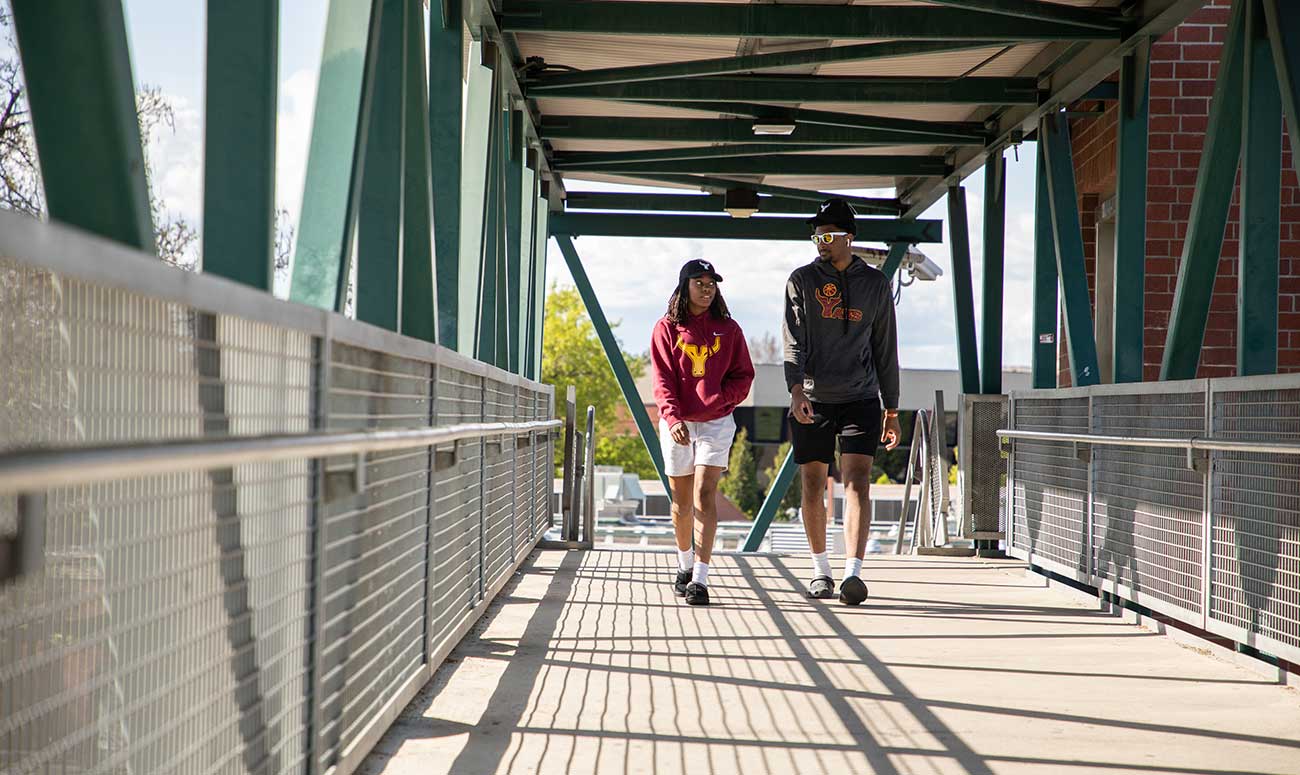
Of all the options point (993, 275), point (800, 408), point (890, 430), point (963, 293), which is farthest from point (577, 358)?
point (800, 408)

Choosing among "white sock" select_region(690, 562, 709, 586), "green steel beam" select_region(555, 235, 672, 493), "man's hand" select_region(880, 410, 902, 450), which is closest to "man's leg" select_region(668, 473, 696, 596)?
"white sock" select_region(690, 562, 709, 586)

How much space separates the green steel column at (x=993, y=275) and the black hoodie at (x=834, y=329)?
13.1ft

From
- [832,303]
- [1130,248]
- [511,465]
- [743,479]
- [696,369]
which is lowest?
[743,479]

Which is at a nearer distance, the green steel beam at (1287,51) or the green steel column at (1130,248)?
the green steel beam at (1287,51)

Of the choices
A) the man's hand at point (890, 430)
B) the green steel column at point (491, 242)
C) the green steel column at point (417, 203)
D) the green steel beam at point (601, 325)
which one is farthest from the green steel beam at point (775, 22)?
the green steel beam at point (601, 325)

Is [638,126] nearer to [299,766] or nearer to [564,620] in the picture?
[564,620]

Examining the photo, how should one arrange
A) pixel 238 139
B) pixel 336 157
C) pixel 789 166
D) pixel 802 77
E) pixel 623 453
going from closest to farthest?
pixel 238 139 < pixel 336 157 < pixel 802 77 < pixel 789 166 < pixel 623 453

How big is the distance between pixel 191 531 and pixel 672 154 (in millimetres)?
10676

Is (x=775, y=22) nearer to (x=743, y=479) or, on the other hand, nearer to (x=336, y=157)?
(x=336, y=157)

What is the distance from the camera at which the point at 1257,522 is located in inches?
188

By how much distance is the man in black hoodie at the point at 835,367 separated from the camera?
6.67 metres

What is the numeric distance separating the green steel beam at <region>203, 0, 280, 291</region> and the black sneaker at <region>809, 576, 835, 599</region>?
4.32m

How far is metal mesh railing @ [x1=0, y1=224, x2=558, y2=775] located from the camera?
5.40 ft

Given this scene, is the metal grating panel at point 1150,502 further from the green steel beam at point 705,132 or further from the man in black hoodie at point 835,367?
the green steel beam at point 705,132
